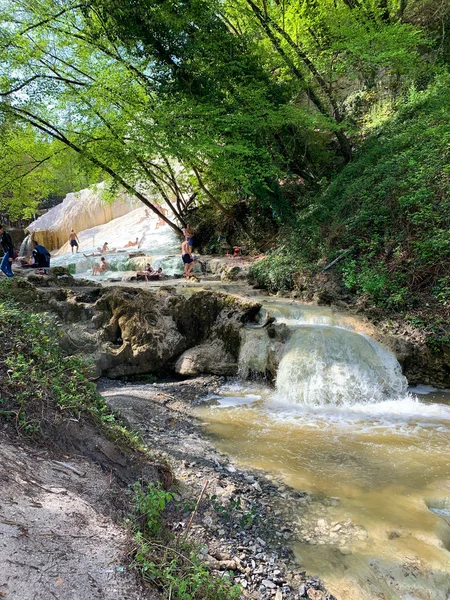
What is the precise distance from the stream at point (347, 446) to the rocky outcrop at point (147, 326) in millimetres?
698

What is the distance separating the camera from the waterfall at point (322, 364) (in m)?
6.89

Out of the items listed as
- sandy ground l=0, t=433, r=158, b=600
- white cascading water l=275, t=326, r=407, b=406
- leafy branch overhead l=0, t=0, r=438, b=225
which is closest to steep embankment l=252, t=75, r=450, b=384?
white cascading water l=275, t=326, r=407, b=406

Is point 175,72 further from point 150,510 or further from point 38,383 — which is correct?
point 150,510

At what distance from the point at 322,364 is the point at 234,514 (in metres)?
4.26

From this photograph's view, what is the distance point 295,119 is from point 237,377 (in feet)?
27.2

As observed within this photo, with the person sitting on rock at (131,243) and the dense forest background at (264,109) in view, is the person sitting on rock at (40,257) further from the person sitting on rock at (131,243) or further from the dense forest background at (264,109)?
the person sitting on rock at (131,243)

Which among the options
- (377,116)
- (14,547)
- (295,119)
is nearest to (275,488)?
(14,547)

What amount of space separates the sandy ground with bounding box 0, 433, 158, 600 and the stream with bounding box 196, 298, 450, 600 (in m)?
1.69

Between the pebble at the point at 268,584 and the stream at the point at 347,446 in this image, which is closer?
the pebble at the point at 268,584

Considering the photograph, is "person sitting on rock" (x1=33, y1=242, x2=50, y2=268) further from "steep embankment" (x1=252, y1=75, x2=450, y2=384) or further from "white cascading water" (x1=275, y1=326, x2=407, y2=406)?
"white cascading water" (x1=275, y1=326, x2=407, y2=406)

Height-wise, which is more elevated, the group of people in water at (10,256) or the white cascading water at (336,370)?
the group of people in water at (10,256)

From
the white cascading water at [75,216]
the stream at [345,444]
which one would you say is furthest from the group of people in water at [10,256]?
the white cascading water at [75,216]

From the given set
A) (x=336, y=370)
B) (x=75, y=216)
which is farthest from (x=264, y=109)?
(x=75, y=216)

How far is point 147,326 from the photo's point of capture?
8109 millimetres
